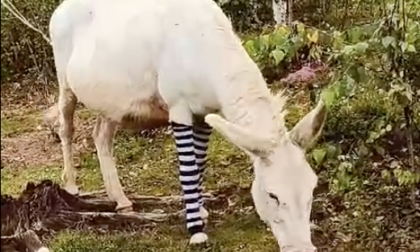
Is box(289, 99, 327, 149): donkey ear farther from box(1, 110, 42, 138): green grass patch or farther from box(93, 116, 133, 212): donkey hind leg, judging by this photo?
box(1, 110, 42, 138): green grass patch

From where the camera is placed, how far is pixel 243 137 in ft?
13.7

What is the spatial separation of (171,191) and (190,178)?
997 millimetres

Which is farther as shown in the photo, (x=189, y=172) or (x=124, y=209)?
(x=124, y=209)

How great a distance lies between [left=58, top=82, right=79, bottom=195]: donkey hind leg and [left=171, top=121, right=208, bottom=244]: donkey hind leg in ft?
3.41

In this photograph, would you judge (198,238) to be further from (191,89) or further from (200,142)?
(191,89)

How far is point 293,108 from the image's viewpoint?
6.18 m

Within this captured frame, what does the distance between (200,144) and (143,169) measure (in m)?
1.29

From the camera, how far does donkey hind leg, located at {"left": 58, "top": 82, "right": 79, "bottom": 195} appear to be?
5738 millimetres

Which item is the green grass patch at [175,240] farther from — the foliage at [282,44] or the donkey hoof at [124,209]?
the foliage at [282,44]

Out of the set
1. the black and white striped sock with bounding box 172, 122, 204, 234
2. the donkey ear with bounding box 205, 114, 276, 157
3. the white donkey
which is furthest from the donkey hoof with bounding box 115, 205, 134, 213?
the donkey ear with bounding box 205, 114, 276, 157

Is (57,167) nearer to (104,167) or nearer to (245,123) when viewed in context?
(104,167)

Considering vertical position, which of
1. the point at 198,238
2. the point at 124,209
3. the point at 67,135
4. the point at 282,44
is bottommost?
the point at 124,209

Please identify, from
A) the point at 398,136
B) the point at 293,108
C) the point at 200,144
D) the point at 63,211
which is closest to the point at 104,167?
the point at 63,211

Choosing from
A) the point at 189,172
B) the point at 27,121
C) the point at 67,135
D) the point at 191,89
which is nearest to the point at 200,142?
the point at 189,172
